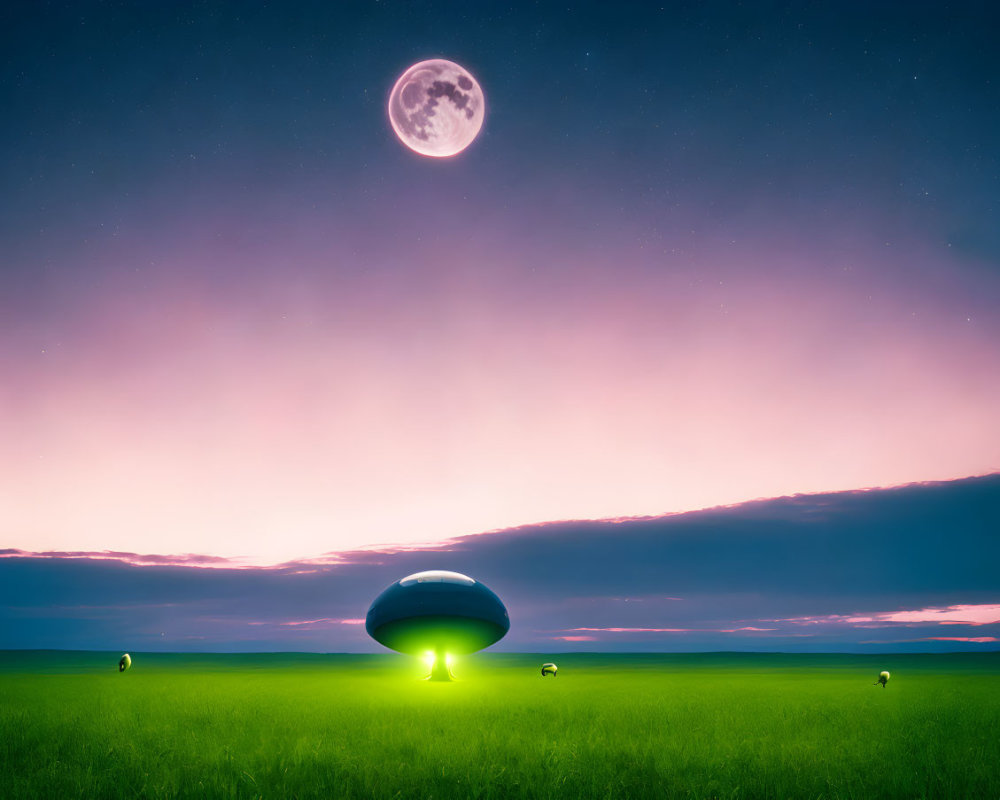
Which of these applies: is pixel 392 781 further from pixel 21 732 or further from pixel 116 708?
pixel 116 708

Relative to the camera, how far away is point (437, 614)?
25250mm

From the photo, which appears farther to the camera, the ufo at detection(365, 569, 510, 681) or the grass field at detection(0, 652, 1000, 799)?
the ufo at detection(365, 569, 510, 681)

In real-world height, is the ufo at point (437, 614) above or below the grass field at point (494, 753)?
above

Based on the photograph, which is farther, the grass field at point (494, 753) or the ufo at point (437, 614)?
the ufo at point (437, 614)

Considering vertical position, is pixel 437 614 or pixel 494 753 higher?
pixel 437 614

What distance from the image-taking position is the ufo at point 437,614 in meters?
25.4

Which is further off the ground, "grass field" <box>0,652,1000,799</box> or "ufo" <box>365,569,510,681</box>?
"ufo" <box>365,569,510,681</box>

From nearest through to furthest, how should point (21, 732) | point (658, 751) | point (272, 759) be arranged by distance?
point (272, 759)
point (658, 751)
point (21, 732)

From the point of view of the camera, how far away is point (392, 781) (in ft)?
22.9

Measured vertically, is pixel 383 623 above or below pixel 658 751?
above

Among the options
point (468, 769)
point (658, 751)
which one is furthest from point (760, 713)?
point (468, 769)

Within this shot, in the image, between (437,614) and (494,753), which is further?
(437,614)

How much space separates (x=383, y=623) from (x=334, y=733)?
52.6 ft

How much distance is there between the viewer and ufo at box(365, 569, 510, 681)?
83.3 feet
